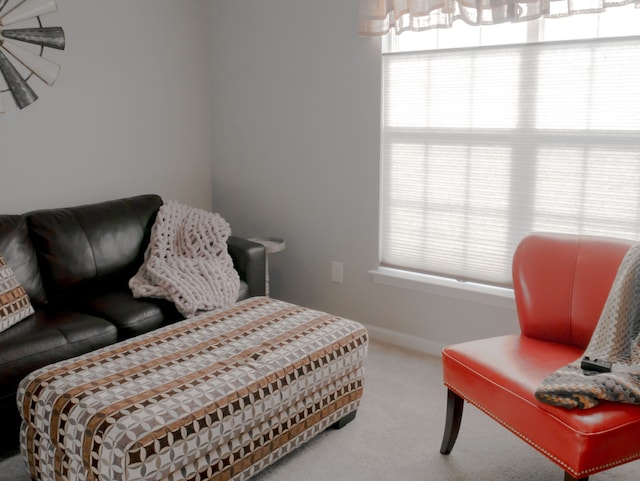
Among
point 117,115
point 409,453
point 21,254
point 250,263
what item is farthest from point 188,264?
point 409,453

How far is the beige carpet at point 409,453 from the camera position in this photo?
2256 millimetres

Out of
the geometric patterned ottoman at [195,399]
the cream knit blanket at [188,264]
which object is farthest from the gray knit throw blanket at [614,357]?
the cream knit blanket at [188,264]

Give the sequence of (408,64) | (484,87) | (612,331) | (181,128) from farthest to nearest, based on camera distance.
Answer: (181,128) < (408,64) < (484,87) < (612,331)

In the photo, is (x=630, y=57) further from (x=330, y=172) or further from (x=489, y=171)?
(x=330, y=172)

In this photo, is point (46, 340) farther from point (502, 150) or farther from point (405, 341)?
point (502, 150)

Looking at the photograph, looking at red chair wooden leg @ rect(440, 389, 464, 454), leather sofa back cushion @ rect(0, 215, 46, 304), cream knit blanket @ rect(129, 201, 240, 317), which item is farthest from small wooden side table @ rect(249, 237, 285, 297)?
red chair wooden leg @ rect(440, 389, 464, 454)

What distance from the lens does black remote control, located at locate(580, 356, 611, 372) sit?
1924 mm

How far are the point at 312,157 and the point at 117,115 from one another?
1.11 m

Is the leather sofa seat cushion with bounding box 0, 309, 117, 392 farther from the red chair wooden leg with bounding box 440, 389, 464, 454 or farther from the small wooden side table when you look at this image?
the red chair wooden leg with bounding box 440, 389, 464, 454

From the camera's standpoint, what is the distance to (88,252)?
3.04 m

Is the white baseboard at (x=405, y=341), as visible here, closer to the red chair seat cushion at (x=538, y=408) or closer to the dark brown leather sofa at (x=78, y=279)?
the dark brown leather sofa at (x=78, y=279)

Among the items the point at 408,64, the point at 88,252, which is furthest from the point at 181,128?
the point at 408,64

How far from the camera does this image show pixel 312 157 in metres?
3.66

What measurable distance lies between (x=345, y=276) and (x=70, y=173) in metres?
1.59
